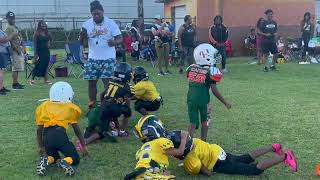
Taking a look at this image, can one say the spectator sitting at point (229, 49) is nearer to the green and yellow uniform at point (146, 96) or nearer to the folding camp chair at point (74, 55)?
the folding camp chair at point (74, 55)

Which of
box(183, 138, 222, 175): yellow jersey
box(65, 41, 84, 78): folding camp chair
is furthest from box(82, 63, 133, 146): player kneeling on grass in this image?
box(65, 41, 84, 78): folding camp chair

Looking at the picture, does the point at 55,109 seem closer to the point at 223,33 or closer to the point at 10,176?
the point at 10,176

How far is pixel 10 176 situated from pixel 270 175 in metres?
2.79

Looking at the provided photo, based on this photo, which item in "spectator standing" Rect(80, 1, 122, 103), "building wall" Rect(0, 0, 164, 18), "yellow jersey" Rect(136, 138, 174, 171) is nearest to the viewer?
"yellow jersey" Rect(136, 138, 174, 171)

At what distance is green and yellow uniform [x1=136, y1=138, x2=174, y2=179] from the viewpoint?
4559mm

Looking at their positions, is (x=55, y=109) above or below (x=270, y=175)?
above

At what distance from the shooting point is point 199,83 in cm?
602

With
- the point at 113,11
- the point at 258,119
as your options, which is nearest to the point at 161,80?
the point at 258,119

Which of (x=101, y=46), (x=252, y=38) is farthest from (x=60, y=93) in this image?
(x=252, y=38)

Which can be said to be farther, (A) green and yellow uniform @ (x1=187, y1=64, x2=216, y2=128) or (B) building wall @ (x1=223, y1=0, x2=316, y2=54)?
(B) building wall @ (x1=223, y1=0, x2=316, y2=54)

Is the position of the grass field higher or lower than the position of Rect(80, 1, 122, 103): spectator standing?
lower

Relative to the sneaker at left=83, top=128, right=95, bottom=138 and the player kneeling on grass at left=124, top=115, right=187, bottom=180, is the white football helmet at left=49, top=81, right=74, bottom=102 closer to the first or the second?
the player kneeling on grass at left=124, top=115, right=187, bottom=180

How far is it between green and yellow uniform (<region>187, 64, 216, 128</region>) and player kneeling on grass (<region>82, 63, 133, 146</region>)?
104 centimetres

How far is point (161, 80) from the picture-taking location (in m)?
13.1
